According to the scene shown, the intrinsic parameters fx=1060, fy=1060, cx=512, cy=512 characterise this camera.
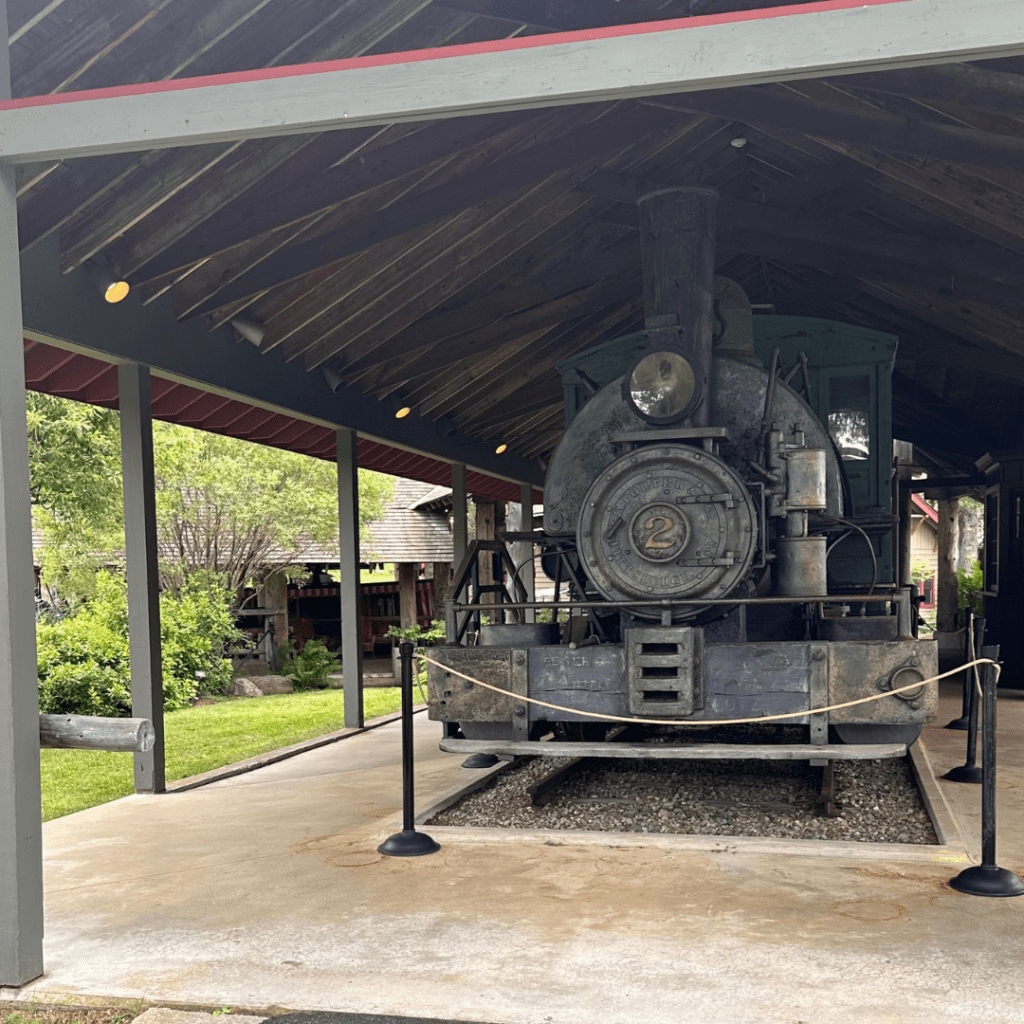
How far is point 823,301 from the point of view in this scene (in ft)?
32.9

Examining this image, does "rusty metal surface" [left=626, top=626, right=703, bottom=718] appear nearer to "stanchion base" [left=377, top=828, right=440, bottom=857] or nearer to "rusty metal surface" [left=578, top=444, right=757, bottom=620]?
"rusty metal surface" [left=578, top=444, right=757, bottom=620]

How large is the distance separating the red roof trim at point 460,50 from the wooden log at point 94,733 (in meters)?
2.10

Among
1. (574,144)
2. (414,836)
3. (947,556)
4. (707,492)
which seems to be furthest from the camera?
(947,556)

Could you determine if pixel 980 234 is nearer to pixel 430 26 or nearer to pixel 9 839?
pixel 430 26

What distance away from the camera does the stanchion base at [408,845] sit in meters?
4.78

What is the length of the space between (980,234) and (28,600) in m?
6.72

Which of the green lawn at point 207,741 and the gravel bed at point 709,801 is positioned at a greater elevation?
the gravel bed at point 709,801

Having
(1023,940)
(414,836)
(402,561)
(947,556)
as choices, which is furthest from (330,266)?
(947,556)

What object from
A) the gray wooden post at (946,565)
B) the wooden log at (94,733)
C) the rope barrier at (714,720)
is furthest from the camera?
the gray wooden post at (946,565)

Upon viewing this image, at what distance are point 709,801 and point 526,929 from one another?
228 centimetres

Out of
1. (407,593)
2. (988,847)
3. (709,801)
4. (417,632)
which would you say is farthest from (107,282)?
(407,593)

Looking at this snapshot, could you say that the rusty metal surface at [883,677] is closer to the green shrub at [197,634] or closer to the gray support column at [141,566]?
the gray support column at [141,566]

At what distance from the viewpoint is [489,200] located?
283 inches

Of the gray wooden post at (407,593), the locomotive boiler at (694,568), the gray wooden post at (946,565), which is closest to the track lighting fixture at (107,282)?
the locomotive boiler at (694,568)
